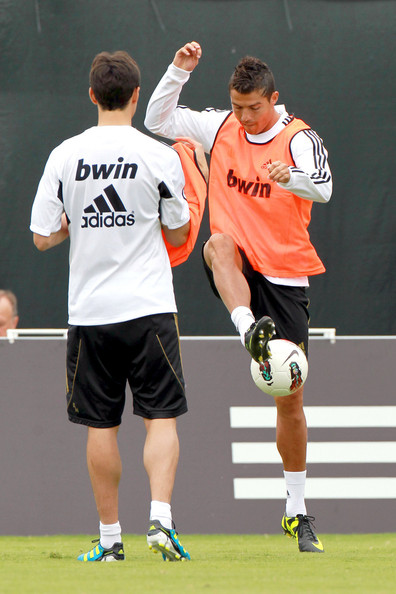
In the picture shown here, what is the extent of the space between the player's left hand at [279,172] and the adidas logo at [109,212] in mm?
756

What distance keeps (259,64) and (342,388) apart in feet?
7.53

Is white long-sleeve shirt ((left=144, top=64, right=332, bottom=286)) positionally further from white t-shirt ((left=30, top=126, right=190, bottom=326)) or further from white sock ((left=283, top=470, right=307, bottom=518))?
white sock ((left=283, top=470, right=307, bottom=518))

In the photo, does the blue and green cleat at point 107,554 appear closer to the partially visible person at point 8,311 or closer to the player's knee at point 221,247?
the player's knee at point 221,247

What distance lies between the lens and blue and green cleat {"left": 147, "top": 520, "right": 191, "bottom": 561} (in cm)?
361

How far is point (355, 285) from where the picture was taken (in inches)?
279

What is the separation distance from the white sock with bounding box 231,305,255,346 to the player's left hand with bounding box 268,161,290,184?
603mm

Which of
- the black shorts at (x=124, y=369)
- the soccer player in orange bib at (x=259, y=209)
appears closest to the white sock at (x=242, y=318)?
the soccer player in orange bib at (x=259, y=209)

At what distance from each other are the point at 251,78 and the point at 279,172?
0.55 meters

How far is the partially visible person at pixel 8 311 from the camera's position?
6.91 m

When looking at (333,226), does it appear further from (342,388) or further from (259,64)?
(259,64)

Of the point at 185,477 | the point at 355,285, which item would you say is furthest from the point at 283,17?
the point at 185,477

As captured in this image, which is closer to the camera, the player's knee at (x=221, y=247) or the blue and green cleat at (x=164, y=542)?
the blue and green cleat at (x=164, y=542)

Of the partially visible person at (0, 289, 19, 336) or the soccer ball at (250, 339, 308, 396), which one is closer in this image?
the soccer ball at (250, 339, 308, 396)

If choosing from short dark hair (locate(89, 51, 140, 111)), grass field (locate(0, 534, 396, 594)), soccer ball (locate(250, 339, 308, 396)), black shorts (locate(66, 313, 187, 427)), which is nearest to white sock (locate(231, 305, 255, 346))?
soccer ball (locate(250, 339, 308, 396))
